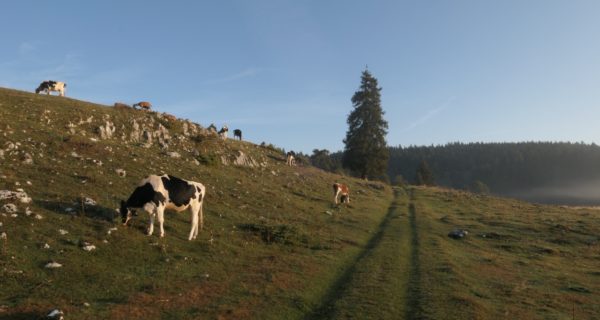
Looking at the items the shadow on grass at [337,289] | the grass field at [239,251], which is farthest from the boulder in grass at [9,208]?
the shadow on grass at [337,289]

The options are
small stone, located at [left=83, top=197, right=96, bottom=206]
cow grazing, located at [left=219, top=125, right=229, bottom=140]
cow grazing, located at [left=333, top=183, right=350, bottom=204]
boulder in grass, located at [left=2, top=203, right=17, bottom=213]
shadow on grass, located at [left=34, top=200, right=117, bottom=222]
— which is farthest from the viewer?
cow grazing, located at [left=219, top=125, right=229, bottom=140]

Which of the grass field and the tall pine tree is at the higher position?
the tall pine tree

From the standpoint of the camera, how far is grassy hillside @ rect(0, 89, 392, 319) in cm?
1370

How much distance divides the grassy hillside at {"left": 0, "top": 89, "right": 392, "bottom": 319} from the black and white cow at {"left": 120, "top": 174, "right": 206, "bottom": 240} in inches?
28.8

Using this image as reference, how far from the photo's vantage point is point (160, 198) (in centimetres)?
1953

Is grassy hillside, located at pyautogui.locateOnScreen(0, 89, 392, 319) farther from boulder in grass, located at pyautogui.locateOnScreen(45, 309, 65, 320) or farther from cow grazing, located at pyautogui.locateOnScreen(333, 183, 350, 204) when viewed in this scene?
cow grazing, located at pyautogui.locateOnScreen(333, 183, 350, 204)

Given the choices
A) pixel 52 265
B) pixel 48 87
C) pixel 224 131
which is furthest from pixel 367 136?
pixel 52 265

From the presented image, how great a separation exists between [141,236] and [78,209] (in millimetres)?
3655

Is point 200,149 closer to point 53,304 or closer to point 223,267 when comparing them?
point 223,267

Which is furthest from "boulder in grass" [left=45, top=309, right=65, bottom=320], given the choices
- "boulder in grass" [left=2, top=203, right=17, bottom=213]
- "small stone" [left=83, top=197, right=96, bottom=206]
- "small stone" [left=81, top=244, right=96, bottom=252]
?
"small stone" [left=83, top=197, right=96, bottom=206]

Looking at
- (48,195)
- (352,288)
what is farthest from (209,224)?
(352,288)

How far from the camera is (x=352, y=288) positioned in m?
17.5

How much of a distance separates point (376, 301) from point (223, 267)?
19.5 feet

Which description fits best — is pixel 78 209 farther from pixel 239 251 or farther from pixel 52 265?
pixel 239 251
